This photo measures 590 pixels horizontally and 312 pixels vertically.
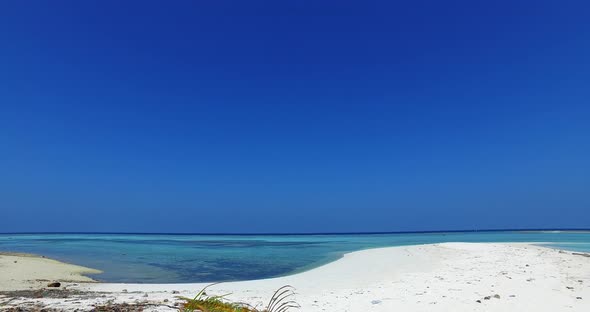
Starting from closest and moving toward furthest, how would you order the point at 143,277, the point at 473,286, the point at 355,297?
the point at 355,297 < the point at 473,286 < the point at 143,277

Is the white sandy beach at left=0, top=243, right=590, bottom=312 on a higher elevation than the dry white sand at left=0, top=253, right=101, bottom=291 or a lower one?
higher

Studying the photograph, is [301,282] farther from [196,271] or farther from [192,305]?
[192,305]

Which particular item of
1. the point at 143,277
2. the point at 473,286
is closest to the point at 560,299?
the point at 473,286

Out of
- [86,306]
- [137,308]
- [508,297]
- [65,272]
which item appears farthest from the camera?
[65,272]

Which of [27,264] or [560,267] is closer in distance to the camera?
[560,267]

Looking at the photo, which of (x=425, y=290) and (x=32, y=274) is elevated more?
(x=425, y=290)

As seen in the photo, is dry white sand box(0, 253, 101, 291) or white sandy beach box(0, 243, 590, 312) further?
dry white sand box(0, 253, 101, 291)

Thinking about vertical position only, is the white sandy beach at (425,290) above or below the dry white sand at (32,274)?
above

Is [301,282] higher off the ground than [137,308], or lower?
lower

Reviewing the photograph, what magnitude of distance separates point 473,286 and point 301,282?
15.3ft

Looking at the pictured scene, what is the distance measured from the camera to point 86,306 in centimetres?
571

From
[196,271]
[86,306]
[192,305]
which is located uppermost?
[192,305]

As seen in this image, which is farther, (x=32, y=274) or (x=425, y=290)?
(x=32, y=274)

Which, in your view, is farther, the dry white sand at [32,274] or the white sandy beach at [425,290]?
the dry white sand at [32,274]
